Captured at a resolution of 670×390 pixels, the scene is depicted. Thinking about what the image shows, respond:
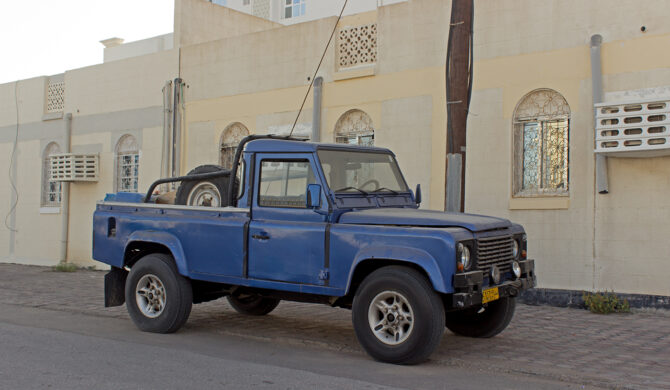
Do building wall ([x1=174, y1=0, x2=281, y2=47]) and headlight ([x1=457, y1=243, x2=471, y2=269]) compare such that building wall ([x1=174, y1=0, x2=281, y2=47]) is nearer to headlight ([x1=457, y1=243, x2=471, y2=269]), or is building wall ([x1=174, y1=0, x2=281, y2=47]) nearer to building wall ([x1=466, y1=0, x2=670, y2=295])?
building wall ([x1=466, y1=0, x2=670, y2=295])

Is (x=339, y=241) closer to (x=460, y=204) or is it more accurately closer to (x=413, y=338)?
(x=413, y=338)

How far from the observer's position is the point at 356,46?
46.9ft

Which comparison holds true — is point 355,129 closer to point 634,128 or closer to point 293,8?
point 634,128

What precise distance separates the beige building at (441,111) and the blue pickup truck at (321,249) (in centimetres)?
372

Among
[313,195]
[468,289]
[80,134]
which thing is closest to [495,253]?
[468,289]

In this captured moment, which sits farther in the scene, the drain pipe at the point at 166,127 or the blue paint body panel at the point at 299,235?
the drain pipe at the point at 166,127

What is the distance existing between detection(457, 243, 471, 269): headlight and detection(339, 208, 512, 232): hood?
24 centimetres

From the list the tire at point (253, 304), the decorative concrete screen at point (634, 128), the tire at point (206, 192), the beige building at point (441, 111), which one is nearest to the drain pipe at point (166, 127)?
the beige building at point (441, 111)

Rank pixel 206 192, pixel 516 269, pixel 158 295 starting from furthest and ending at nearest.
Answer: pixel 206 192 < pixel 158 295 < pixel 516 269

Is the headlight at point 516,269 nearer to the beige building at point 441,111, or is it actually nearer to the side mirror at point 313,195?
the side mirror at point 313,195

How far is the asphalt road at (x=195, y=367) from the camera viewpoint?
19.7 ft

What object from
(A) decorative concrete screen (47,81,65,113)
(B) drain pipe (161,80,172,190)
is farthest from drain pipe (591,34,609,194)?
(A) decorative concrete screen (47,81,65,113)

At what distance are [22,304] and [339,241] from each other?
6.83 meters

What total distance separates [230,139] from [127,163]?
3.68 metres
